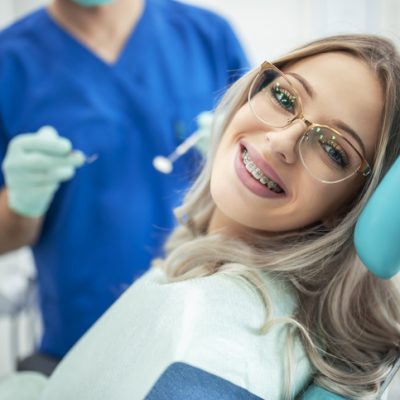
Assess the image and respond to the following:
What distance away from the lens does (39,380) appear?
93 centimetres

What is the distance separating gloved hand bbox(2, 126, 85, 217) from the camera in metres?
1.03

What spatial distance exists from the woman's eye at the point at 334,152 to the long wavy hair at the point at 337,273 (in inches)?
1.7

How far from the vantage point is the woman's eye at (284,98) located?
2.37ft

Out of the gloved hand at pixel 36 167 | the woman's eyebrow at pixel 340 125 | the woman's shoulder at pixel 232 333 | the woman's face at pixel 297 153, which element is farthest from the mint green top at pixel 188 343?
the gloved hand at pixel 36 167

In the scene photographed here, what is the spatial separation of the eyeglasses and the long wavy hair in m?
0.04

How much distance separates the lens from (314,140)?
0.70 meters

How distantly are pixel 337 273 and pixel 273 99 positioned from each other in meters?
0.27

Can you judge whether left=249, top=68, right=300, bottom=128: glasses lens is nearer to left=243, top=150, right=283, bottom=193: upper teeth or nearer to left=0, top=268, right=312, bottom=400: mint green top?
left=243, top=150, right=283, bottom=193: upper teeth

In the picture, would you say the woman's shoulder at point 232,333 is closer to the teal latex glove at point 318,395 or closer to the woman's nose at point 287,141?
the teal latex glove at point 318,395

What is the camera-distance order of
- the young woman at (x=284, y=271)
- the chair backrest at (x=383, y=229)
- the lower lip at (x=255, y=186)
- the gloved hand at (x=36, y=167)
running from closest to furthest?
the chair backrest at (x=383, y=229)
the young woman at (x=284, y=271)
the lower lip at (x=255, y=186)
the gloved hand at (x=36, y=167)

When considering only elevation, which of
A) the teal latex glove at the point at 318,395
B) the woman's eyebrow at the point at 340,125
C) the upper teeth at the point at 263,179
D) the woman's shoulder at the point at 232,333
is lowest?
the teal latex glove at the point at 318,395

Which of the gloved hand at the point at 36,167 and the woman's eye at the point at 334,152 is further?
the gloved hand at the point at 36,167

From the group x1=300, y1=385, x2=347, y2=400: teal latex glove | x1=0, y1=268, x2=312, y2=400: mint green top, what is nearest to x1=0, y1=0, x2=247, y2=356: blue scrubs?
x1=0, y1=268, x2=312, y2=400: mint green top


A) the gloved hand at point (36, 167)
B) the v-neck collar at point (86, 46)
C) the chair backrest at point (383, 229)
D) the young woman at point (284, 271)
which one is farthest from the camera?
the v-neck collar at point (86, 46)
